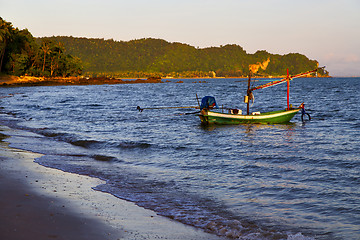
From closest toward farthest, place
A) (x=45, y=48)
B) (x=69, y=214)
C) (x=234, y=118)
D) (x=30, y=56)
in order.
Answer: (x=69, y=214) < (x=234, y=118) < (x=30, y=56) < (x=45, y=48)

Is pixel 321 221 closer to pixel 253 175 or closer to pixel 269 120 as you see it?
pixel 253 175

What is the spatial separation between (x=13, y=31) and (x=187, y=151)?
127 metres

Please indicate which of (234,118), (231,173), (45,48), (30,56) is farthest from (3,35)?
(231,173)

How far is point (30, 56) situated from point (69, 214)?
14708 centimetres

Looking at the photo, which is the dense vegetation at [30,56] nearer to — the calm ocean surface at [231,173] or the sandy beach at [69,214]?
the calm ocean surface at [231,173]

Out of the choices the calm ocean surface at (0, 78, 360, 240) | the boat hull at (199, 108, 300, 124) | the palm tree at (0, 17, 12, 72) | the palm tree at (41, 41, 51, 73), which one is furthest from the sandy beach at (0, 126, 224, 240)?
the palm tree at (41, 41, 51, 73)

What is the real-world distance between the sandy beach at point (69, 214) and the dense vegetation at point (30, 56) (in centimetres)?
10986

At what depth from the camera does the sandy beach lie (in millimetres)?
7582

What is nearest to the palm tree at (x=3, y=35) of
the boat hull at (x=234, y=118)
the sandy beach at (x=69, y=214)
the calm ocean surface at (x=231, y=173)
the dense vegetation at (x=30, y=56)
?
the dense vegetation at (x=30, y=56)

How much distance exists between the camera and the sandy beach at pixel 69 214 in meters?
7.58

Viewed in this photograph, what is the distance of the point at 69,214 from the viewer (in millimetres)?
8719

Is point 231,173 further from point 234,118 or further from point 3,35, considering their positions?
point 3,35

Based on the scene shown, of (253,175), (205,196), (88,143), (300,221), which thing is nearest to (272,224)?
(300,221)

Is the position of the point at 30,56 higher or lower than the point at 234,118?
higher
